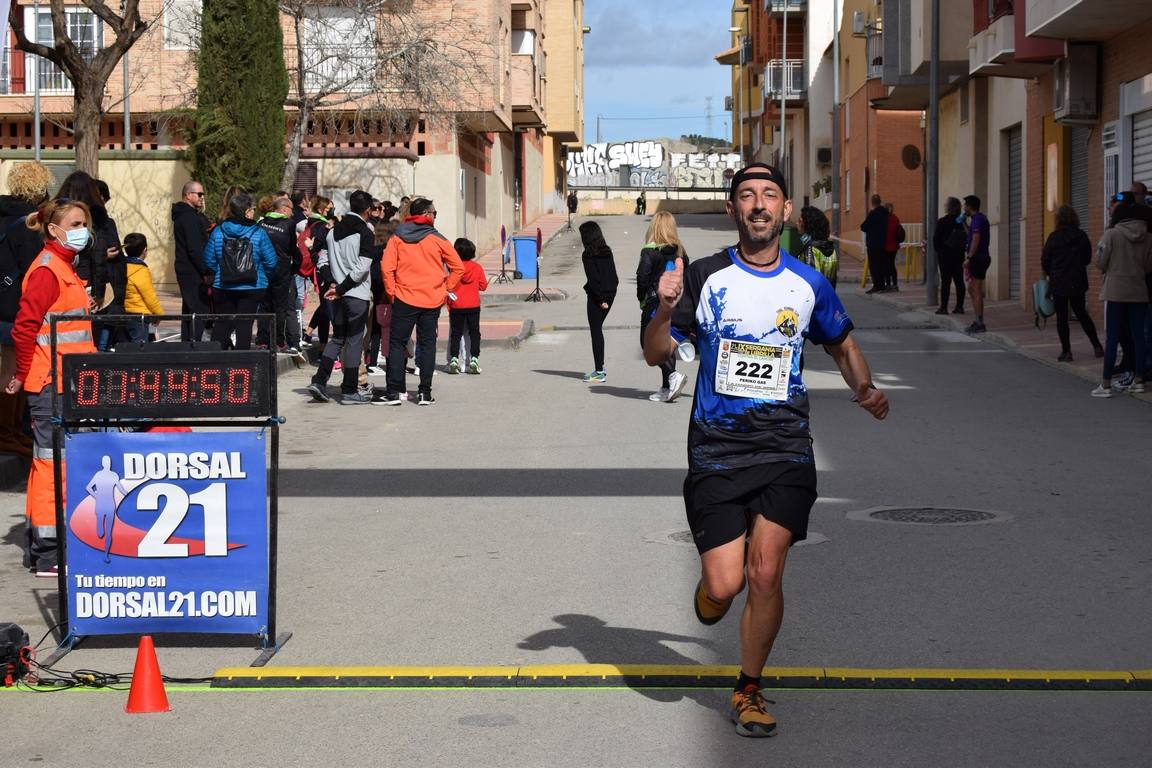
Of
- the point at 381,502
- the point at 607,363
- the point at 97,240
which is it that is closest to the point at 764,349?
the point at 381,502

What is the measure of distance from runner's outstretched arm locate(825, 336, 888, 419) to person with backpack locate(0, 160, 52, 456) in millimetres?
4599

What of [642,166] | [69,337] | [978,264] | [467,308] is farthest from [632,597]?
[642,166]

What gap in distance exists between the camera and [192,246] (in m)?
16.2

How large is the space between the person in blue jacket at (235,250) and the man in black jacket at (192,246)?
98mm

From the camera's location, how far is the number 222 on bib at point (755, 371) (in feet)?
18.4

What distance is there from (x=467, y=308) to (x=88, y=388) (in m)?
12.0

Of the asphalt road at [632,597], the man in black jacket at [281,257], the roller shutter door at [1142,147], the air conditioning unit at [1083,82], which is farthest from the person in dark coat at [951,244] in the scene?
the man in black jacket at [281,257]

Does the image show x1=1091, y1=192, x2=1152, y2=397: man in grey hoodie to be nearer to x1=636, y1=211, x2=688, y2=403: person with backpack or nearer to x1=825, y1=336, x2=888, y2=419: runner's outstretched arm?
x1=636, y1=211, x2=688, y2=403: person with backpack

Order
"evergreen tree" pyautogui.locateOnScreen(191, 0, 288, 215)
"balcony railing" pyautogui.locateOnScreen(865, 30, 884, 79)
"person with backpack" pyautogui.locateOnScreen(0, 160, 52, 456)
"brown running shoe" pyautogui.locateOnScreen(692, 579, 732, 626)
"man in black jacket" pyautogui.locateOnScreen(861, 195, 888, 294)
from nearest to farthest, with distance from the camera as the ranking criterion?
"brown running shoe" pyautogui.locateOnScreen(692, 579, 732, 626), "person with backpack" pyautogui.locateOnScreen(0, 160, 52, 456), "evergreen tree" pyautogui.locateOnScreen(191, 0, 288, 215), "man in black jacket" pyautogui.locateOnScreen(861, 195, 888, 294), "balcony railing" pyautogui.locateOnScreen(865, 30, 884, 79)

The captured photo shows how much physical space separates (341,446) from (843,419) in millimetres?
4303

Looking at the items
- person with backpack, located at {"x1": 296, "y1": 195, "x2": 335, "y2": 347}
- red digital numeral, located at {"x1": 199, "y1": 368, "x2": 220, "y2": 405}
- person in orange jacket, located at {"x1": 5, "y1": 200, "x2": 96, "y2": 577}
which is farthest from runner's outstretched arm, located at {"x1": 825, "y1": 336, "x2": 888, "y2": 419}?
person with backpack, located at {"x1": 296, "y1": 195, "x2": 335, "y2": 347}

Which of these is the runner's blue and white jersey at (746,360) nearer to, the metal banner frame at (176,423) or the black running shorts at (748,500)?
the black running shorts at (748,500)

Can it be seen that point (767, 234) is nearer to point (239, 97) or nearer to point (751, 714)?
point (751, 714)

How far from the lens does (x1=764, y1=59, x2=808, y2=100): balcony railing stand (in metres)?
67.5
